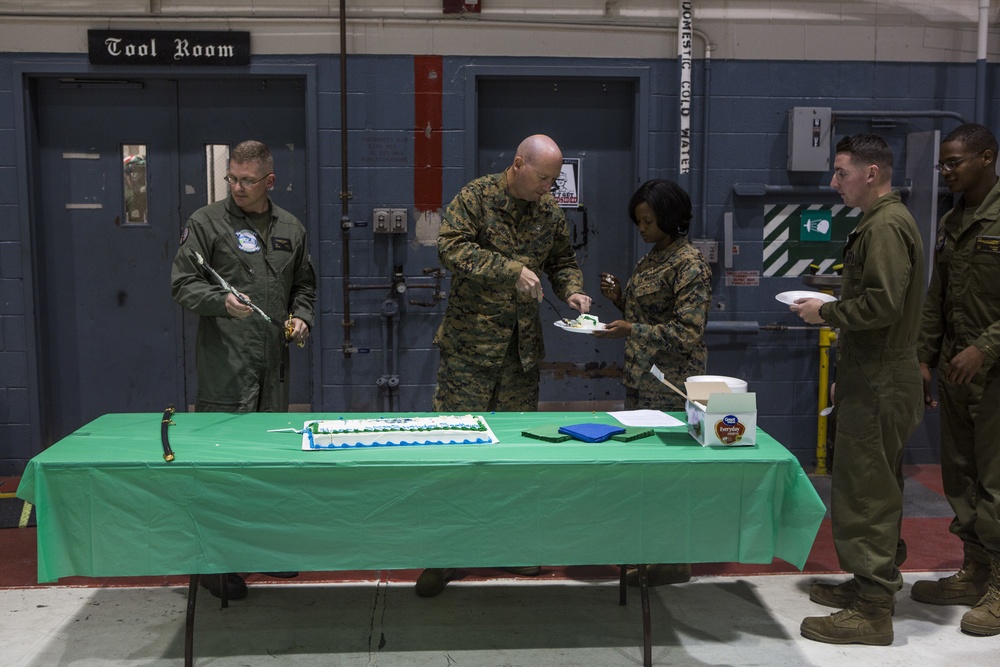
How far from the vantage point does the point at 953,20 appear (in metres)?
5.32

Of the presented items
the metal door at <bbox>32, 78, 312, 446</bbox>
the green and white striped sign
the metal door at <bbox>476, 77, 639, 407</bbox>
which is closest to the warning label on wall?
the green and white striped sign

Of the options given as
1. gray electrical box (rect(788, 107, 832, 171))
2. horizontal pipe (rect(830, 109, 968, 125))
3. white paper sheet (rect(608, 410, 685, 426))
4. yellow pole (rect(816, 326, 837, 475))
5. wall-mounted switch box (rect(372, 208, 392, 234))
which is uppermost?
horizontal pipe (rect(830, 109, 968, 125))

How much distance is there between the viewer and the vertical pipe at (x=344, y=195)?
497 centimetres

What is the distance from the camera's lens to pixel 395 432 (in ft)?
9.78

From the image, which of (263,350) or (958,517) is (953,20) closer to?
(958,517)

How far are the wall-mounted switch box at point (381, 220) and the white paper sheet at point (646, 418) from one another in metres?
2.20

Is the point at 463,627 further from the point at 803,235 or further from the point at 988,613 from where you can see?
the point at 803,235

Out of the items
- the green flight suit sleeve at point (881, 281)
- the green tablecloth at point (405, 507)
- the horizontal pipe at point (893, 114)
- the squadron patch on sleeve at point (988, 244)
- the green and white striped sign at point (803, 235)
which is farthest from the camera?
the green and white striped sign at point (803, 235)

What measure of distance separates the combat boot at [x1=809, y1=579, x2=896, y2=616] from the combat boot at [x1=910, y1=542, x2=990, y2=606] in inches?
7.6

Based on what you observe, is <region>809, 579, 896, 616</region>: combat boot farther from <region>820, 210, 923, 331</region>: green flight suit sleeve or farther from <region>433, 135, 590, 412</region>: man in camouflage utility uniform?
<region>433, 135, 590, 412</region>: man in camouflage utility uniform

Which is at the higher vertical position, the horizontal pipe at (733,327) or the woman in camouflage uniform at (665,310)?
the woman in camouflage uniform at (665,310)

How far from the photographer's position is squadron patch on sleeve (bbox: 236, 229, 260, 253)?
367 centimetres

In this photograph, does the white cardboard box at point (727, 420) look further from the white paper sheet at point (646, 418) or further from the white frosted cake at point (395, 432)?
the white frosted cake at point (395, 432)

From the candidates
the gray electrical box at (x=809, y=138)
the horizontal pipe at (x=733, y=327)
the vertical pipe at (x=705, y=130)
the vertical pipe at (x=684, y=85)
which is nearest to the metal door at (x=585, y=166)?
the vertical pipe at (x=684, y=85)
